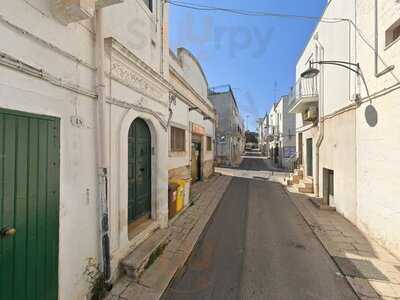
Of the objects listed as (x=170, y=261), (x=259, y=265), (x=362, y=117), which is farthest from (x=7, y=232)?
(x=362, y=117)

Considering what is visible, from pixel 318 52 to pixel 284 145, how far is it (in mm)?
13594

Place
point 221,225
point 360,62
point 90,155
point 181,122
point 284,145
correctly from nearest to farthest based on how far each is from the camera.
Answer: point 90,155
point 360,62
point 221,225
point 181,122
point 284,145

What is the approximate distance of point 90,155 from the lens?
119 inches

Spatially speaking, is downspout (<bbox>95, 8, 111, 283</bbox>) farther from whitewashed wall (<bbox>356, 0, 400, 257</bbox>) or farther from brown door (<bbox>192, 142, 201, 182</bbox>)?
brown door (<bbox>192, 142, 201, 182</bbox>)

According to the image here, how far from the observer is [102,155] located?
123 inches

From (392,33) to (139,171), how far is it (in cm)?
607

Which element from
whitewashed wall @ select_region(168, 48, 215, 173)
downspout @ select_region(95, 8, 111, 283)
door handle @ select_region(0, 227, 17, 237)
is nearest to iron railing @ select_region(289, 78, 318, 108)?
whitewashed wall @ select_region(168, 48, 215, 173)

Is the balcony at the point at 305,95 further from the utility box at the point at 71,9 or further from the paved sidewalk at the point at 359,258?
the utility box at the point at 71,9

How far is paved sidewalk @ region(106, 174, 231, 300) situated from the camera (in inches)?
125

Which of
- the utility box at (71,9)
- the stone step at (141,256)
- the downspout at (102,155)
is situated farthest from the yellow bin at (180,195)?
the utility box at (71,9)

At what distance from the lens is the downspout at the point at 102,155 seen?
3055 mm

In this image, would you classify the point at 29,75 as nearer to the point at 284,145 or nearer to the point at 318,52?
the point at 318,52

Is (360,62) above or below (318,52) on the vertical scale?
below

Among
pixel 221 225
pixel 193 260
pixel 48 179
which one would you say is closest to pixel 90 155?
pixel 48 179
